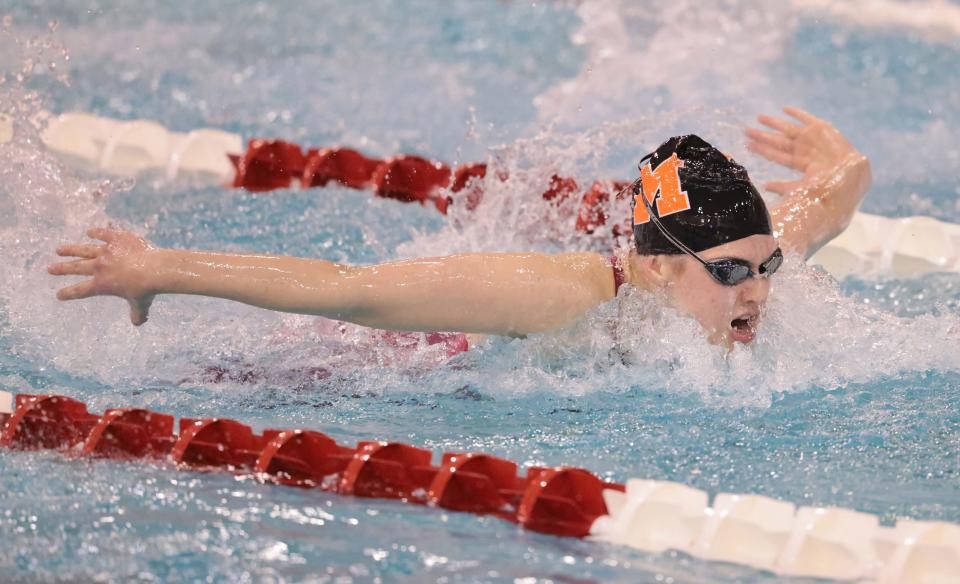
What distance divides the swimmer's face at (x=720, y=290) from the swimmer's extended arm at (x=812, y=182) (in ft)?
2.04

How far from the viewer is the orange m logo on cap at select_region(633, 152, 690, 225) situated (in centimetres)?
286

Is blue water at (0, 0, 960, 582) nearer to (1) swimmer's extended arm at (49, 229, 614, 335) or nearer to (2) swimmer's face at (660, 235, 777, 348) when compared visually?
(2) swimmer's face at (660, 235, 777, 348)

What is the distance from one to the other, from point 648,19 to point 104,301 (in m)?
4.76

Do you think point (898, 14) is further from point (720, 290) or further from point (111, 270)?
point (111, 270)

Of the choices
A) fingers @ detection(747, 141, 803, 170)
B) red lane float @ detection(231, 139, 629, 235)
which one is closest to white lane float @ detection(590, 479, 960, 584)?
fingers @ detection(747, 141, 803, 170)

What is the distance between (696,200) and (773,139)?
1203 mm

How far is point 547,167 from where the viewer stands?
4258 mm

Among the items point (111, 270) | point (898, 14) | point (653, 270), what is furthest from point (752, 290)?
point (898, 14)

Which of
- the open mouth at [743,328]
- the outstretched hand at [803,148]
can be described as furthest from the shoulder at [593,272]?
the outstretched hand at [803,148]

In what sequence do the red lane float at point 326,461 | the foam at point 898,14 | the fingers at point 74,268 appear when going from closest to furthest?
1. the red lane float at point 326,461
2. the fingers at point 74,268
3. the foam at point 898,14

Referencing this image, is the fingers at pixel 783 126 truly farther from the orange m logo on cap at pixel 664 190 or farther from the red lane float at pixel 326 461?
the red lane float at pixel 326 461

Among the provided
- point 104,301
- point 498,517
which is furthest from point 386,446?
point 104,301

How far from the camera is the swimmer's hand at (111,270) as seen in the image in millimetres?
2572

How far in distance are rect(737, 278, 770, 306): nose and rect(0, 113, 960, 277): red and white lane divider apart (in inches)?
60.8
